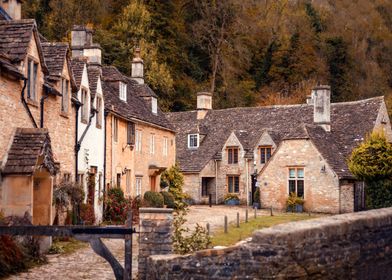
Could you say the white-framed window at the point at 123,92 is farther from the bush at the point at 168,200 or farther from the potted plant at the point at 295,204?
the potted plant at the point at 295,204

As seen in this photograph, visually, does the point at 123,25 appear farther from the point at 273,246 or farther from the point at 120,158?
the point at 273,246

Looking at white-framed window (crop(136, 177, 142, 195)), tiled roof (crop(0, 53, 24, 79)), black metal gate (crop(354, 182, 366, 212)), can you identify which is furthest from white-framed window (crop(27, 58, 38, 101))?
black metal gate (crop(354, 182, 366, 212))

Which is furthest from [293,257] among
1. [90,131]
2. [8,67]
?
[90,131]

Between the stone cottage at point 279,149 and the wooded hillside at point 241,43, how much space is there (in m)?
9.60

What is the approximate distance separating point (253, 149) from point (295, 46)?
2914 cm

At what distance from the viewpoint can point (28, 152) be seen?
17.5 metres

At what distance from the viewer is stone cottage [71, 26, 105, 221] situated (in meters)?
25.3

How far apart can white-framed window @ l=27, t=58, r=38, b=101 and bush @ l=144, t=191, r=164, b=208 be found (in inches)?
576

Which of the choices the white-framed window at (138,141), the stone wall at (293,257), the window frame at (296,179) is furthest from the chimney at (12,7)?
the window frame at (296,179)

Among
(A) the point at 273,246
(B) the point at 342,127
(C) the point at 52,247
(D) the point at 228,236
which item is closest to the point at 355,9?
(B) the point at 342,127

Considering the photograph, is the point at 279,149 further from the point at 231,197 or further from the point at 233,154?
the point at 231,197

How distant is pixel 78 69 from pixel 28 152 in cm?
Result: 867

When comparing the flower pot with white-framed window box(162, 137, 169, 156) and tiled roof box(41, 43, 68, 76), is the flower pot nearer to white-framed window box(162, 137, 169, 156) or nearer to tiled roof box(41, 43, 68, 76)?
white-framed window box(162, 137, 169, 156)

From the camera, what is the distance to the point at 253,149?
48094 millimetres
